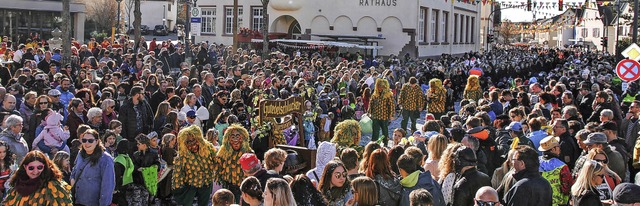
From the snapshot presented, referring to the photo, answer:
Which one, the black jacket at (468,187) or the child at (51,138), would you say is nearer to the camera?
the black jacket at (468,187)

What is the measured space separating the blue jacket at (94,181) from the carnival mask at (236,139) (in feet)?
4.40

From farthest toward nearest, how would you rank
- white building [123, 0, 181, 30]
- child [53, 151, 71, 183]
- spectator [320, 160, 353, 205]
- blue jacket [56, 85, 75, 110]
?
white building [123, 0, 181, 30] < blue jacket [56, 85, 75, 110] < child [53, 151, 71, 183] < spectator [320, 160, 353, 205]

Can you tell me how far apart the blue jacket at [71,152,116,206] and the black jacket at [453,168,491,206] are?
349cm

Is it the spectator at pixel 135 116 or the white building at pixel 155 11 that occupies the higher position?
the white building at pixel 155 11

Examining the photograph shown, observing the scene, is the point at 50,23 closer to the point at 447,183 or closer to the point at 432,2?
the point at 432,2

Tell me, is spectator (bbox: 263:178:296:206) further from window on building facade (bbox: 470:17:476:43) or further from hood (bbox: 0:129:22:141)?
window on building facade (bbox: 470:17:476:43)

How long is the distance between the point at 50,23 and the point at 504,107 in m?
35.3

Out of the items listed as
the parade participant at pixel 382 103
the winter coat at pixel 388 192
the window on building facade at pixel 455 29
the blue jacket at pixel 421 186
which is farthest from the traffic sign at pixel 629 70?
the window on building facade at pixel 455 29

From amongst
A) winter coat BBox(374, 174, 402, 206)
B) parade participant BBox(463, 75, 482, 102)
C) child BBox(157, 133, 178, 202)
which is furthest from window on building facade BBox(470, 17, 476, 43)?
winter coat BBox(374, 174, 402, 206)

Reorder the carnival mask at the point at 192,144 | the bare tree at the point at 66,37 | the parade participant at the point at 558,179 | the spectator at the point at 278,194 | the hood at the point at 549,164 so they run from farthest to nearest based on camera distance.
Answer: the bare tree at the point at 66,37, the carnival mask at the point at 192,144, the hood at the point at 549,164, the parade participant at the point at 558,179, the spectator at the point at 278,194

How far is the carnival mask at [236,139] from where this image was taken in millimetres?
8758

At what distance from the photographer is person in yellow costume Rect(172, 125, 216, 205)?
8906 millimetres

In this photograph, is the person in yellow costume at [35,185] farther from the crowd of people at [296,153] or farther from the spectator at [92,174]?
the spectator at [92,174]

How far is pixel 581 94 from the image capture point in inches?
655
